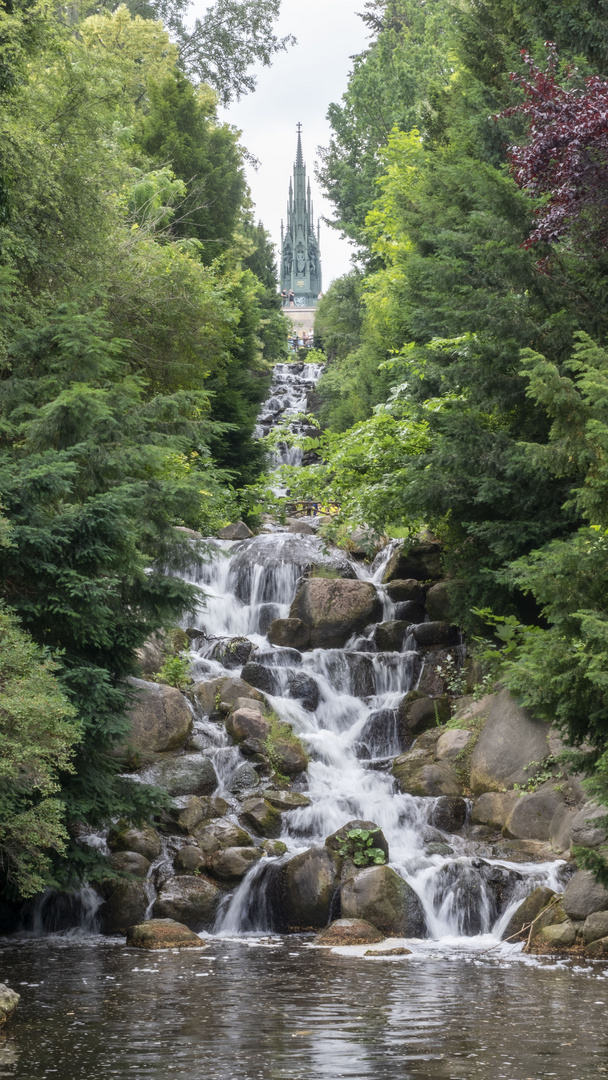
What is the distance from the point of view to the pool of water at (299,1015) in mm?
5559

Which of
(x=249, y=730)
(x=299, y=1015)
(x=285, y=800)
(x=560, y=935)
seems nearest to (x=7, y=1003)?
(x=299, y=1015)

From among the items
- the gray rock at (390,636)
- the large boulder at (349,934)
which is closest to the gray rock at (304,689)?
the gray rock at (390,636)

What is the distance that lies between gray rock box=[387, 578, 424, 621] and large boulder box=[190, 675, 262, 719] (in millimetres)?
4156

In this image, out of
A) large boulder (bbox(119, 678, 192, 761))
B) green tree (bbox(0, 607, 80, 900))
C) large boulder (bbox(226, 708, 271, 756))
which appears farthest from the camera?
large boulder (bbox(226, 708, 271, 756))

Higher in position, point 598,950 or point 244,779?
point 244,779

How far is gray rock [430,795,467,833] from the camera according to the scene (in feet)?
42.0

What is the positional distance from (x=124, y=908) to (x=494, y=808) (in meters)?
4.66

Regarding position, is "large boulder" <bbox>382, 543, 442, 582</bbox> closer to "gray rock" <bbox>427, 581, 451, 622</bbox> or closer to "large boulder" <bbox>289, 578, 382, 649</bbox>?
"large boulder" <bbox>289, 578, 382, 649</bbox>

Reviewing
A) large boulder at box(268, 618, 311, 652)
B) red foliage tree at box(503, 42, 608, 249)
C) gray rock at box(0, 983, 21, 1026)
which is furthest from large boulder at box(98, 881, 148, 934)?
red foliage tree at box(503, 42, 608, 249)

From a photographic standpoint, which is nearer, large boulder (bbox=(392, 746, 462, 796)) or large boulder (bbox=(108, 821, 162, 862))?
large boulder (bbox=(108, 821, 162, 862))

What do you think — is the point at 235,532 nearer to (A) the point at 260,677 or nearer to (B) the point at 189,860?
(A) the point at 260,677

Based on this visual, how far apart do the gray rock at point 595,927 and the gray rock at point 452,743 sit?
181 inches

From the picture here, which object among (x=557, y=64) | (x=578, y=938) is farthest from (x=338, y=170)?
(x=578, y=938)

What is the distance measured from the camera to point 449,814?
42.0 feet
